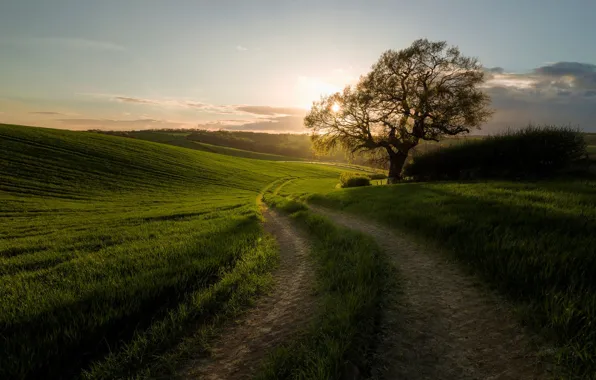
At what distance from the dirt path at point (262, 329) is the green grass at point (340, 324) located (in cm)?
36

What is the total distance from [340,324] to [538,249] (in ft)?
16.9

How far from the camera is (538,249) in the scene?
21.0ft

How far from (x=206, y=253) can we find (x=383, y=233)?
7865 millimetres

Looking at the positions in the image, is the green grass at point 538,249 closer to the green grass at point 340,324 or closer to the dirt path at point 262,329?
the green grass at point 340,324

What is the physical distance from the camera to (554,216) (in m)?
8.66

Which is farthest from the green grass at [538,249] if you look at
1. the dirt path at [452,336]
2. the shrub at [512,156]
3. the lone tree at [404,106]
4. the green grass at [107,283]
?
the lone tree at [404,106]

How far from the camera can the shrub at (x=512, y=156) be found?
20.4m

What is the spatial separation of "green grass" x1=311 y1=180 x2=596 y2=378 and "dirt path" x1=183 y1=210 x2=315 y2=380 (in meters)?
4.02

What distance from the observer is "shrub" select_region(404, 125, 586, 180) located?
20359mm

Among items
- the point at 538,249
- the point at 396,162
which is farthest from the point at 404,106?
the point at 538,249

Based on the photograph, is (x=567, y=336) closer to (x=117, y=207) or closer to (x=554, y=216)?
(x=554, y=216)

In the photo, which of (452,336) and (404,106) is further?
(404,106)

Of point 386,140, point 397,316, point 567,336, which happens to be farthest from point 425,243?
point 386,140

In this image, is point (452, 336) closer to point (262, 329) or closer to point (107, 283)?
point (262, 329)
